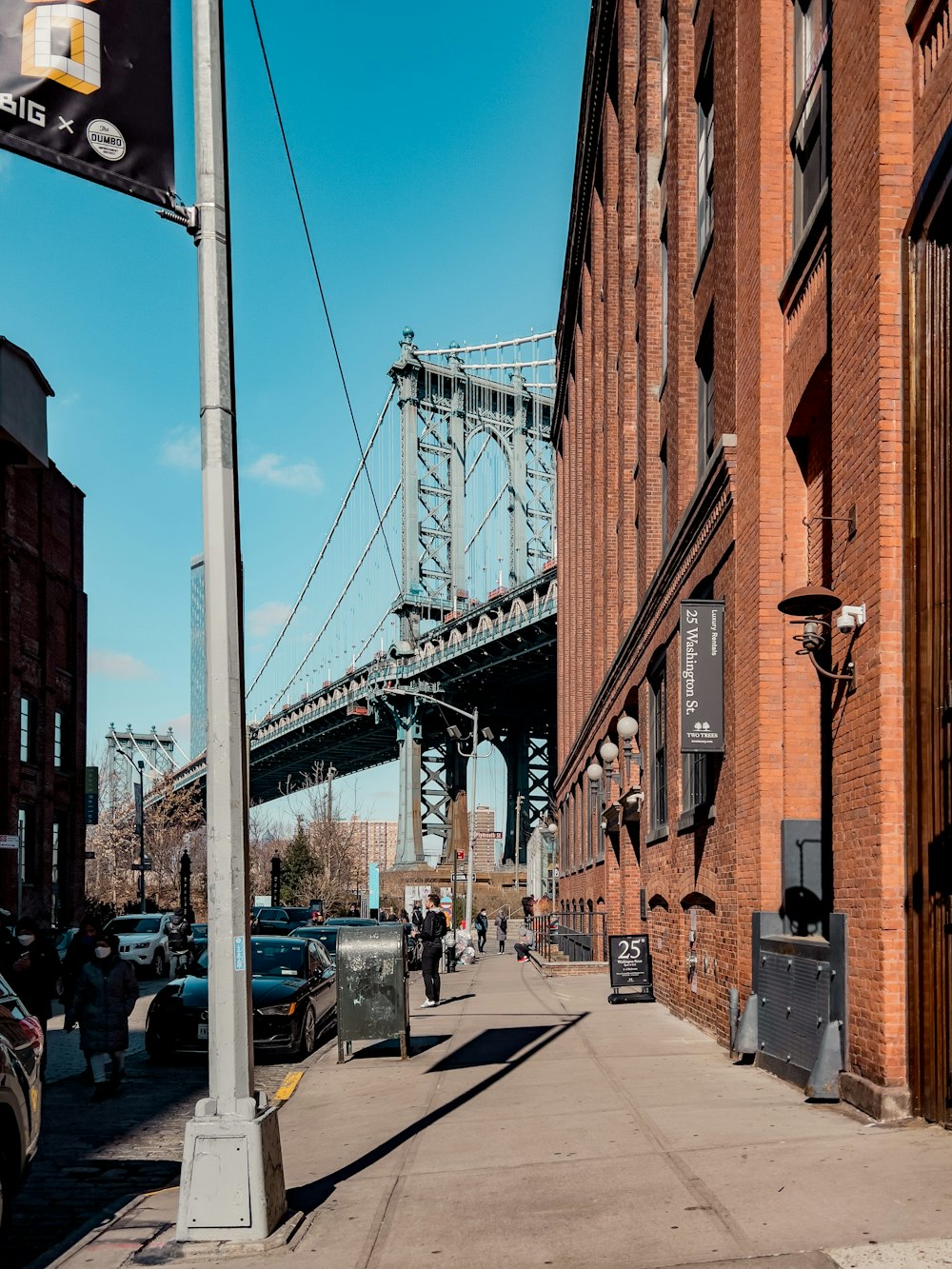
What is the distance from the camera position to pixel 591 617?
36156 mm

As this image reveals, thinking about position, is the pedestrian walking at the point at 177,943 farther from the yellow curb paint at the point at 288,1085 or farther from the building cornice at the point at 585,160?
the building cornice at the point at 585,160

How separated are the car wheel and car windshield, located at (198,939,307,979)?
0.60 m

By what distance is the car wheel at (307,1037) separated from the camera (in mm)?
16188

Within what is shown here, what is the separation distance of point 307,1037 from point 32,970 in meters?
3.48

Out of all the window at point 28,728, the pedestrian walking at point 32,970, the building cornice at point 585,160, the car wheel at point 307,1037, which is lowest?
the car wheel at point 307,1037

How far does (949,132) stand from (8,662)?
3232 centimetres

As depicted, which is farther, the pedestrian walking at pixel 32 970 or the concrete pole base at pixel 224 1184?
the pedestrian walking at pixel 32 970

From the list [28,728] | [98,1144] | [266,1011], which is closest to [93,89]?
[98,1144]

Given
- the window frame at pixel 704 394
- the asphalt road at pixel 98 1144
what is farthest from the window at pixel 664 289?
the asphalt road at pixel 98 1144

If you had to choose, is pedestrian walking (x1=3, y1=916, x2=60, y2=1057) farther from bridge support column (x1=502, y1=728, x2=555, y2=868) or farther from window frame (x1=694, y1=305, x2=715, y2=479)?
bridge support column (x1=502, y1=728, x2=555, y2=868)

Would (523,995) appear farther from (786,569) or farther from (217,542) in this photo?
(217,542)

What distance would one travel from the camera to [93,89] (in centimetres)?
726

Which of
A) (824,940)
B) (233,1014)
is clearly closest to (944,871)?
(824,940)

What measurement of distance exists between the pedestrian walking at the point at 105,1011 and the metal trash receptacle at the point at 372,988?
2213mm
